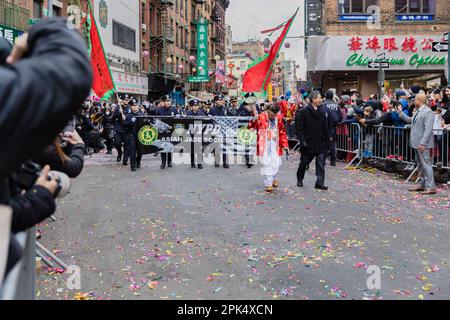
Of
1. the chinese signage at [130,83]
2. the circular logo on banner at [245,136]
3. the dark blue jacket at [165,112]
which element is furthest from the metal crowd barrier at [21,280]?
the chinese signage at [130,83]

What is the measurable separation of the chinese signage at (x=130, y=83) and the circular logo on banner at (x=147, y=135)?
60.8 ft

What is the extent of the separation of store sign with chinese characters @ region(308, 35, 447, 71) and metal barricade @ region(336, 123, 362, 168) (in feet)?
29.4

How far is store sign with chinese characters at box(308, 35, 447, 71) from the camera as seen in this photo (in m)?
23.9

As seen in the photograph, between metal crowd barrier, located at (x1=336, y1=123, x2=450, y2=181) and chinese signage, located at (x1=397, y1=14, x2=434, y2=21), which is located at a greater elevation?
chinese signage, located at (x1=397, y1=14, x2=434, y2=21)

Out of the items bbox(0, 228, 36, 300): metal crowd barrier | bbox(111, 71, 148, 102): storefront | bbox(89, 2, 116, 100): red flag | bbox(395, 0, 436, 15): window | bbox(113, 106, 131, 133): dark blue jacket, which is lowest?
bbox(0, 228, 36, 300): metal crowd barrier

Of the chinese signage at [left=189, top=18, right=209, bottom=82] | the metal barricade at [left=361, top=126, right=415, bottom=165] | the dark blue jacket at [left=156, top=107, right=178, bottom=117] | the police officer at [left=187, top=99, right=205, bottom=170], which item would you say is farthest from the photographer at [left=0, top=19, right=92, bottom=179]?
the chinese signage at [left=189, top=18, right=209, bottom=82]

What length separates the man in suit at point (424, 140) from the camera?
988cm

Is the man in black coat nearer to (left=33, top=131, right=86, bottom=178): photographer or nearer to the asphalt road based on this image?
the asphalt road

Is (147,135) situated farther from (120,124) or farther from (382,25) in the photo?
(382,25)

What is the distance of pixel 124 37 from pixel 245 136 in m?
23.8

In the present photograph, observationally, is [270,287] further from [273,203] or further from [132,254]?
[273,203]

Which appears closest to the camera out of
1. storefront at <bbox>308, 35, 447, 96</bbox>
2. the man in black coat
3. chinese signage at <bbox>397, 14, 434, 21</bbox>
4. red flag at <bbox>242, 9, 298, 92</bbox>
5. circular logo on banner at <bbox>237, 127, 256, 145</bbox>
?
the man in black coat

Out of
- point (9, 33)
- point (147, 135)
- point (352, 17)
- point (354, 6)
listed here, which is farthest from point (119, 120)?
point (354, 6)

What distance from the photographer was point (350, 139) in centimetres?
1492
